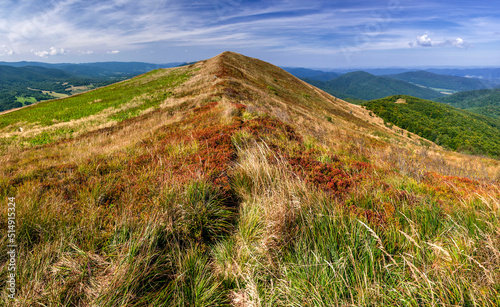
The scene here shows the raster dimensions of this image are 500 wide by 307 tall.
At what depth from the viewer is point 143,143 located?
6.05m

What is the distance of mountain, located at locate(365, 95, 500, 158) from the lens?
79688mm

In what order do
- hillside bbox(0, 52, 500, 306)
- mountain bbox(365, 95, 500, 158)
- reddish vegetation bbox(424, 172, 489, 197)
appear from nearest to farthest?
1. hillside bbox(0, 52, 500, 306)
2. reddish vegetation bbox(424, 172, 489, 197)
3. mountain bbox(365, 95, 500, 158)

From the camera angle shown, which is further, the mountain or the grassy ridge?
the mountain

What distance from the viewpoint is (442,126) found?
100m

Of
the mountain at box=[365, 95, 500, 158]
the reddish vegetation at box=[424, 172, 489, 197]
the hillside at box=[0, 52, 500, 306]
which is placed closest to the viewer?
the hillside at box=[0, 52, 500, 306]

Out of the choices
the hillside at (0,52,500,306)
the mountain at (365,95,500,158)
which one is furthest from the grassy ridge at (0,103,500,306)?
the mountain at (365,95,500,158)

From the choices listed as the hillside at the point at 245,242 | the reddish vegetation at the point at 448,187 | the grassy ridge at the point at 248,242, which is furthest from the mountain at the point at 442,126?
the grassy ridge at the point at 248,242

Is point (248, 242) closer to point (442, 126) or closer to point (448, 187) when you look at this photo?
point (448, 187)

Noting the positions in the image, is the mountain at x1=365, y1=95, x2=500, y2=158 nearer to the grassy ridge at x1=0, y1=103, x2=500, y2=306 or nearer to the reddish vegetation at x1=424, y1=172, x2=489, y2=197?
the reddish vegetation at x1=424, y1=172, x2=489, y2=197

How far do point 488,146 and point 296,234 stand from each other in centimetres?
12339

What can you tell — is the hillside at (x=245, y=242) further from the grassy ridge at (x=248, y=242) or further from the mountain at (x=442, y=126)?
the mountain at (x=442, y=126)

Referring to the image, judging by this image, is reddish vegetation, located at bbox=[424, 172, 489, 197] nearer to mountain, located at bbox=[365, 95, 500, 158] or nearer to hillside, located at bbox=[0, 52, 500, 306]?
hillside, located at bbox=[0, 52, 500, 306]

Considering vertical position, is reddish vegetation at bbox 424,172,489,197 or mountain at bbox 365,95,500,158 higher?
reddish vegetation at bbox 424,172,489,197

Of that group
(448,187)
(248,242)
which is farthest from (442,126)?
(248,242)
